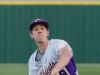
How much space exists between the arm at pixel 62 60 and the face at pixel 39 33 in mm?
277

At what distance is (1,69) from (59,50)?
8376 millimetres

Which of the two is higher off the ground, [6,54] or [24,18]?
[24,18]

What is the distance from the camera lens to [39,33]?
15.3 ft

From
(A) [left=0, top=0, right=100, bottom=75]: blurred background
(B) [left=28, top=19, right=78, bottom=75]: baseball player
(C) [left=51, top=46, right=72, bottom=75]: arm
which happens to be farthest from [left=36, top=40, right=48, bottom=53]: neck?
(A) [left=0, top=0, right=100, bottom=75]: blurred background

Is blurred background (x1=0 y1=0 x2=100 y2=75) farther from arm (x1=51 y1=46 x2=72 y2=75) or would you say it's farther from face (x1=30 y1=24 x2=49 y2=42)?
arm (x1=51 y1=46 x2=72 y2=75)

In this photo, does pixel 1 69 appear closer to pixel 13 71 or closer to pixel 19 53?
pixel 13 71

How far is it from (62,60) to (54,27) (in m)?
10.4

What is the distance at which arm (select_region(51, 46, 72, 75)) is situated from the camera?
4305 mm

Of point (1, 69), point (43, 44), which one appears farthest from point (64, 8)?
point (43, 44)

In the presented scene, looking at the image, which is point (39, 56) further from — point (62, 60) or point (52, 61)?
point (62, 60)

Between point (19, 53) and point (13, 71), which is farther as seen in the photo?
point (19, 53)

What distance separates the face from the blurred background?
388 inches

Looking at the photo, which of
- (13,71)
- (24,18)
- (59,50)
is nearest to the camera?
(59,50)

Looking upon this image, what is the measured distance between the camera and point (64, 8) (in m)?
14.8
